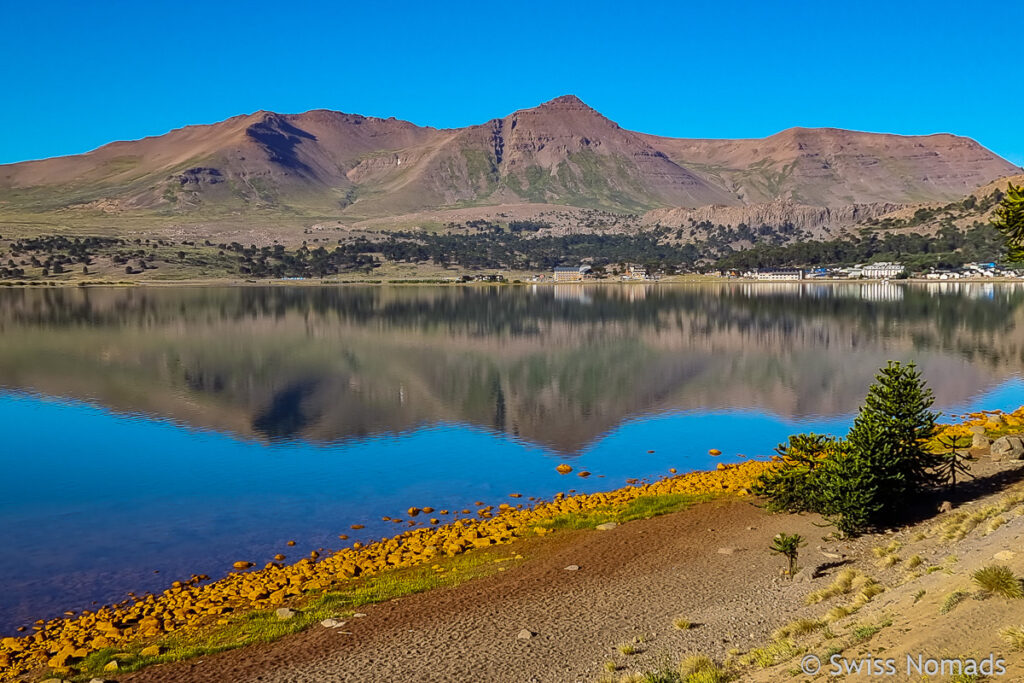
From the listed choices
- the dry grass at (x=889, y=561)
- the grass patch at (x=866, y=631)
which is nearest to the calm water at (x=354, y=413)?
the dry grass at (x=889, y=561)

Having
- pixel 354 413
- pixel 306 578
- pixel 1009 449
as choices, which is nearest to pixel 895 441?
pixel 1009 449

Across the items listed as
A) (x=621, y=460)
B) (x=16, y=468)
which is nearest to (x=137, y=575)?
(x=16, y=468)

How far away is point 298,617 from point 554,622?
22.1 ft

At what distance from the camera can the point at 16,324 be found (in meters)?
124

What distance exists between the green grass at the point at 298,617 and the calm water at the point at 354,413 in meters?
5.23

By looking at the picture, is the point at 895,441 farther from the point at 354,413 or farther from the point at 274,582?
the point at 354,413

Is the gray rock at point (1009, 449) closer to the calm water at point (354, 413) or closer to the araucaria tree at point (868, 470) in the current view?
the araucaria tree at point (868, 470)

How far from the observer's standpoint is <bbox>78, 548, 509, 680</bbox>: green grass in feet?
63.3

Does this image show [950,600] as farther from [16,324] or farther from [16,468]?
[16,324]

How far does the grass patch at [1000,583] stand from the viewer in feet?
47.6

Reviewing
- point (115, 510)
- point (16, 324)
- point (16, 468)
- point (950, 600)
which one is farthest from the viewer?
point (16, 324)

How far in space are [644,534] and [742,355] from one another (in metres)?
62.7

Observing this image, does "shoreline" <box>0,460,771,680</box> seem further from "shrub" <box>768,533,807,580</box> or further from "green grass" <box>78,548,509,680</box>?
"shrub" <box>768,533,807,580</box>

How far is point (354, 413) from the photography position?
188ft
